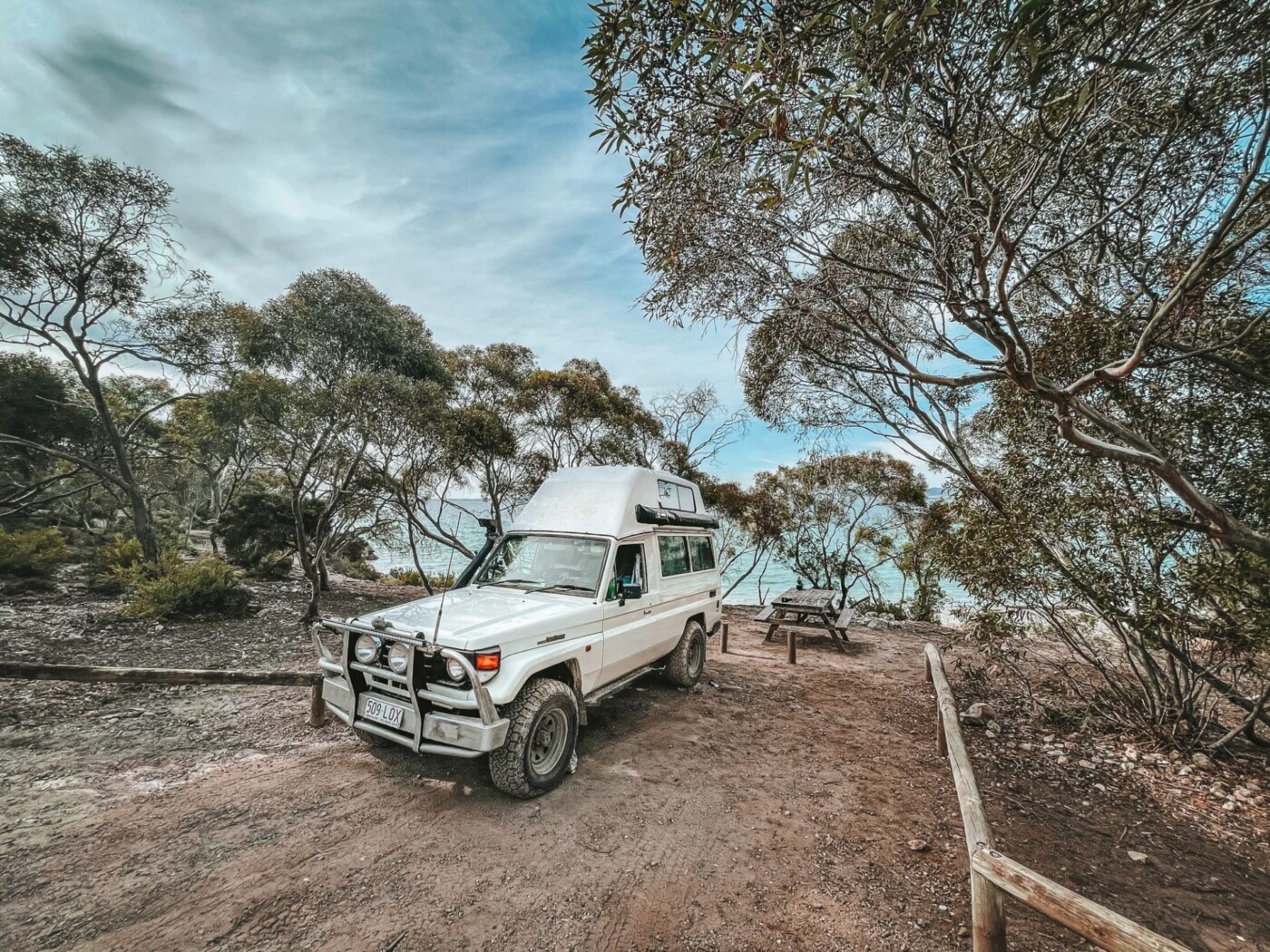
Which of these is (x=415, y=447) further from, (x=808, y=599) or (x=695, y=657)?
(x=808, y=599)

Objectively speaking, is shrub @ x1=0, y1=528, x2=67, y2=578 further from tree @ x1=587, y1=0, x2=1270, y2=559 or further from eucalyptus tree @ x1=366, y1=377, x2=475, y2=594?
tree @ x1=587, y1=0, x2=1270, y2=559

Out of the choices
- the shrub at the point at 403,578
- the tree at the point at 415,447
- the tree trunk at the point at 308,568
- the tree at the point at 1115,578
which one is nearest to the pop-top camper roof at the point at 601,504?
the tree at the point at 1115,578

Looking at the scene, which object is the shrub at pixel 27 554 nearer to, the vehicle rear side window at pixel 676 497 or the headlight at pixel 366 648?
the headlight at pixel 366 648

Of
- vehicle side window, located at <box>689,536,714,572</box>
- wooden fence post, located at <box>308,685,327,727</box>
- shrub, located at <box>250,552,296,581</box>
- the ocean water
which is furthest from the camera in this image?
shrub, located at <box>250,552,296,581</box>

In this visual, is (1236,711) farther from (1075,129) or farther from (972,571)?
(1075,129)

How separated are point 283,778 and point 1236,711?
10.3 metres

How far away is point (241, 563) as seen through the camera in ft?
49.4

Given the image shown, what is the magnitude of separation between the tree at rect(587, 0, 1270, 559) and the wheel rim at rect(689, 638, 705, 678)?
433 cm

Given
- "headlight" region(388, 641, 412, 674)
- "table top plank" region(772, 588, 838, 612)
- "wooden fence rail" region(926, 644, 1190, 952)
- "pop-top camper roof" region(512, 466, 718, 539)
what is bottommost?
"wooden fence rail" region(926, 644, 1190, 952)

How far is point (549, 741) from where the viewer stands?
12.8 ft

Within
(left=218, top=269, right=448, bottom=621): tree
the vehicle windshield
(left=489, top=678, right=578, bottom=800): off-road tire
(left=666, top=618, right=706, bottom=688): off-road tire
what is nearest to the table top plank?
(left=666, top=618, right=706, bottom=688): off-road tire

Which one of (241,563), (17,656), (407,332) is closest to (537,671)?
(17,656)

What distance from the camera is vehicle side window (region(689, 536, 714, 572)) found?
6895 millimetres

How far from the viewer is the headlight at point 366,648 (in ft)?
12.1
